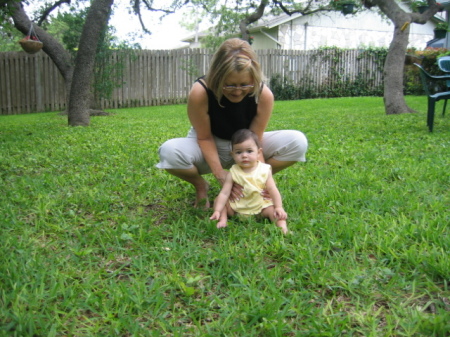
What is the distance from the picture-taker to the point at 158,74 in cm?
1564

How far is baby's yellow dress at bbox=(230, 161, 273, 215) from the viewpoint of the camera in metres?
2.64

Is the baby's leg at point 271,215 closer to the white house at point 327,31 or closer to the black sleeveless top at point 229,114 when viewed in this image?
the black sleeveless top at point 229,114

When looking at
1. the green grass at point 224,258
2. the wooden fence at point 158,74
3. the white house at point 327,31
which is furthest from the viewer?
the white house at point 327,31

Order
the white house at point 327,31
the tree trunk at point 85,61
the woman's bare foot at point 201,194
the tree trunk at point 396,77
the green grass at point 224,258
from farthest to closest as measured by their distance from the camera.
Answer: the white house at point 327,31 < the tree trunk at point 396,77 < the tree trunk at point 85,61 < the woman's bare foot at point 201,194 < the green grass at point 224,258

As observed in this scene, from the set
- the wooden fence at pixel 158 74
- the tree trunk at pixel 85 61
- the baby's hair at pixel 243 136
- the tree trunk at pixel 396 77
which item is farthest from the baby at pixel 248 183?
the wooden fence at pixel 158 74

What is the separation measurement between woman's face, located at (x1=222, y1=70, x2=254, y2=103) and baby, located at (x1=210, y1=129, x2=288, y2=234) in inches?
9.4

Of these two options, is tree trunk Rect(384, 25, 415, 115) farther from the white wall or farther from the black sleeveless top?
the white wall

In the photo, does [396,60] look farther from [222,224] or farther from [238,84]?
[222,224]

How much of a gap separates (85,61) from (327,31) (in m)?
16.0

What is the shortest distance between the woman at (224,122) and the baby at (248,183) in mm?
69

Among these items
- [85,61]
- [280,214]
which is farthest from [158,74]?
[280,214]

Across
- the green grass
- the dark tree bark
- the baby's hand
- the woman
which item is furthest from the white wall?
the baby's hand

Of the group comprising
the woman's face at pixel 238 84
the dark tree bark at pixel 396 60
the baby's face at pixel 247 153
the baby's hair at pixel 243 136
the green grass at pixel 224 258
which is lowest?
the green grass at pixel 224 258

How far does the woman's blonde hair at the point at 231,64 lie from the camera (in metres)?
2.47
